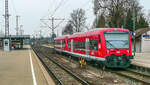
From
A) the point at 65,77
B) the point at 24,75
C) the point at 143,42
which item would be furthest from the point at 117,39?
the point at 143,42

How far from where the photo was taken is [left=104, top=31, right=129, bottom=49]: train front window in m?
16.5

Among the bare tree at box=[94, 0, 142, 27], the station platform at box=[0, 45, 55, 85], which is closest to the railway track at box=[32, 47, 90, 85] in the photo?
the station platform at box=[0, 45, 55, 85]

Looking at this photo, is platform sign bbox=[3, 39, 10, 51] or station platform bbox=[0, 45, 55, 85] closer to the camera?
station platform bbox=[0, 45, 55, 85]

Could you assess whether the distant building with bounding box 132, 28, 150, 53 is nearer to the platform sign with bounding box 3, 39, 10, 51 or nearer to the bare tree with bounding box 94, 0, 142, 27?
the bare tree with bounding box 94, 0, 142, 27

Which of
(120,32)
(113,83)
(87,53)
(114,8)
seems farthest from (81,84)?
(114,8)

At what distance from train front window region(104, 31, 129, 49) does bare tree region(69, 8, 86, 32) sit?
47.8 metres

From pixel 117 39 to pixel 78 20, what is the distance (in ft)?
166

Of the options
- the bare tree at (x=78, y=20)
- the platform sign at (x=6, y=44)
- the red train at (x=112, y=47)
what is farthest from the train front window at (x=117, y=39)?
the bare tree at (x=78, y=20)

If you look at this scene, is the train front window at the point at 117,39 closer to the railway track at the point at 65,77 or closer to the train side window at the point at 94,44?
the train side window at the point at 94,44

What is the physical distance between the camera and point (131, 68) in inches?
724

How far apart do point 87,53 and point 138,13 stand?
33360 mm

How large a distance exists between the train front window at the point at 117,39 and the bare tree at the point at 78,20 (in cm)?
4776

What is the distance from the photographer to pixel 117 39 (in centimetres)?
1683

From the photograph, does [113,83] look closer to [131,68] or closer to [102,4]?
[131,68]
